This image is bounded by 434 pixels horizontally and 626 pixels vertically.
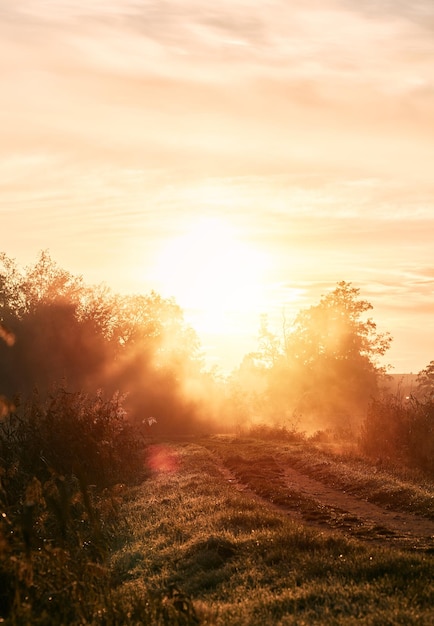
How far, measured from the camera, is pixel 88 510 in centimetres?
984

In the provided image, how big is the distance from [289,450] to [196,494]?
13327 millimetres

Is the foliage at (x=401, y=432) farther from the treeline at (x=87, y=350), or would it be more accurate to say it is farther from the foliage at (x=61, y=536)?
the treeline at (x=87, y=350)

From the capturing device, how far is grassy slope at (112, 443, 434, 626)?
8.65 meters

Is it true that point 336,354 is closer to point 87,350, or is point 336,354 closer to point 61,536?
point 87,350

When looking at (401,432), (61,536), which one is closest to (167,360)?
(401,432)

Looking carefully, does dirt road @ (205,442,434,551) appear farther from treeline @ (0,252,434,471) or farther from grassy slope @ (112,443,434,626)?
treeline @ (0,252,434,471)

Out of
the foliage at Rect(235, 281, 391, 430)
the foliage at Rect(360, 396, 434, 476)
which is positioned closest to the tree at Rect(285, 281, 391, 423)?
the foliage at Rect(235, 281, 391, 430)

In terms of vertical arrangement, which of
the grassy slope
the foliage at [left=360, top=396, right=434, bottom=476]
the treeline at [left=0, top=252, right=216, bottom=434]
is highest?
the treeline at [left=0, top=252, right=216, bottom=434]

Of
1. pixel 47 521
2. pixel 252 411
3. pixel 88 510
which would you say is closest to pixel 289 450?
pixel 47 521

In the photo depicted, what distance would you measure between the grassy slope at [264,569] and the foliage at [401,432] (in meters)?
10.9

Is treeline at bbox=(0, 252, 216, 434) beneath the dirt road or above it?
above

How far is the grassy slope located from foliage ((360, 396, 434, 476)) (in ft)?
35.7

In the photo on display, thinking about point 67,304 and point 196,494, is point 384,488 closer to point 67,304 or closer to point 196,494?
point 196,494

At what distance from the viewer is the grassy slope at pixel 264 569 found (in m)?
8.65
